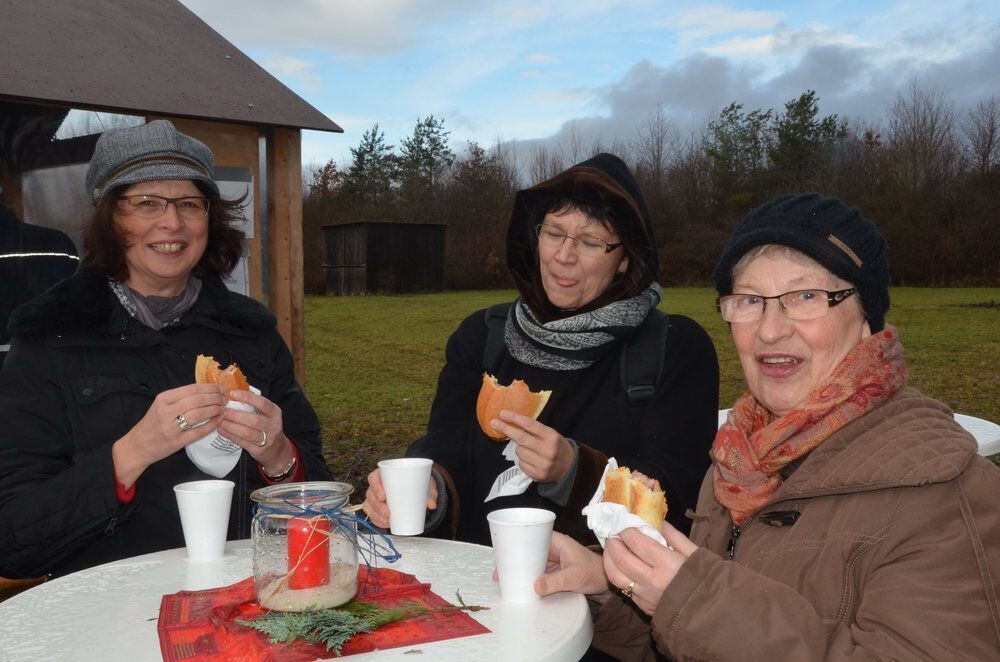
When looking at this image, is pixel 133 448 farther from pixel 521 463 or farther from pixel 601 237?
pixel 601 237

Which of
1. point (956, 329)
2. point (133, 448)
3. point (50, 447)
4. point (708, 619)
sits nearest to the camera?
point (708, 619)

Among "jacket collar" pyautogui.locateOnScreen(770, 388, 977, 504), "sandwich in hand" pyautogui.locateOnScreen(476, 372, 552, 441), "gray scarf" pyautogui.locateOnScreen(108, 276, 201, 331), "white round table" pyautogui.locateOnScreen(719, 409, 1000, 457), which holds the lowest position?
"white round table" pyautogui.locateOnScreen(719, 409, 1000, 457)

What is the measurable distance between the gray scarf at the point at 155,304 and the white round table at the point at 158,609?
2.94 ft

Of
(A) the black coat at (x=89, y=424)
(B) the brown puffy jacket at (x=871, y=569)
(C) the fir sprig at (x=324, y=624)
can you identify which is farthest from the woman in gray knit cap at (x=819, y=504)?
(A) the black coat at (x=89, y=424)

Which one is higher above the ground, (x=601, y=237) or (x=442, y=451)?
(x=601, y=237)

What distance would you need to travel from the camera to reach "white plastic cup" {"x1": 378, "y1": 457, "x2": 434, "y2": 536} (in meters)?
2.39

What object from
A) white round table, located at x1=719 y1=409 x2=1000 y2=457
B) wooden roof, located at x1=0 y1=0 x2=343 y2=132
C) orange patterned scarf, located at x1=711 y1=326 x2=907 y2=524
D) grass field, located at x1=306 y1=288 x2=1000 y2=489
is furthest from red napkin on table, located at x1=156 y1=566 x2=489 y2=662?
grass field, located at x1=306 y1=288 x2=1000 y2=489

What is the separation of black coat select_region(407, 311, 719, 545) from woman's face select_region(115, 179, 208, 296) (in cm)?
107

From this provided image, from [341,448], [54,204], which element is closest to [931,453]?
[54,204]

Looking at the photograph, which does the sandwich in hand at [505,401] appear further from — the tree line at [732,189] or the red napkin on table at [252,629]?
the tree line at [732,189]

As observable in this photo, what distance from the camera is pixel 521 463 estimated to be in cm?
271

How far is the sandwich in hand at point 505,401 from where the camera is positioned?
2.86 metres

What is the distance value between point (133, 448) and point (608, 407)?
5.23 ft

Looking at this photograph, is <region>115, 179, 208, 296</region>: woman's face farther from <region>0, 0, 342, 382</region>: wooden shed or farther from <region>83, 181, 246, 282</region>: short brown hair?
<region>0, 0, 342, 382</region>: wooden shed
